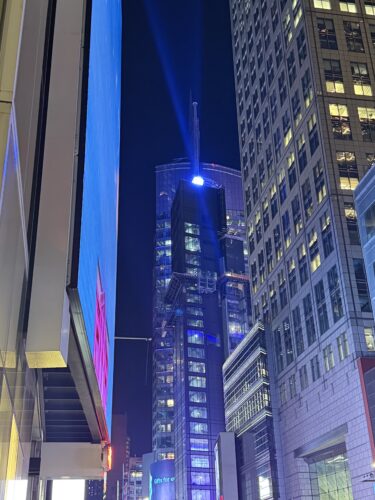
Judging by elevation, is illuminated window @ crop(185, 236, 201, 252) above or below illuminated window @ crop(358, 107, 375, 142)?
above

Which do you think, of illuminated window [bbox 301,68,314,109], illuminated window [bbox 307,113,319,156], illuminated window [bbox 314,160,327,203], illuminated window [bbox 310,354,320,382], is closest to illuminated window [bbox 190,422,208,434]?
illuminated window [bbox 310,354,320,382]

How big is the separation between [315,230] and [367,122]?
54.2 ft

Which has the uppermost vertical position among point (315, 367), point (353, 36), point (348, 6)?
point (348, 6)

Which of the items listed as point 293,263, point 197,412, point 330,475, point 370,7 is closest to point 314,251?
point 293,263

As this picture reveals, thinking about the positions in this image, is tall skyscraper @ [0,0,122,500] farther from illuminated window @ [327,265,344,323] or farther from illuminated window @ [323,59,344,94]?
illuminated window @ [323,59,344,94]

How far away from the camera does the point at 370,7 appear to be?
86.4 m

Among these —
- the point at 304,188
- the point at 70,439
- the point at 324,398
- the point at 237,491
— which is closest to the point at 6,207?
the point at 70,439

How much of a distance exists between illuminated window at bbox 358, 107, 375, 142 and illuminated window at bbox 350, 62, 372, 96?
3.03 metres

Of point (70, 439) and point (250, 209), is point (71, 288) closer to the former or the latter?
point (70, 439)

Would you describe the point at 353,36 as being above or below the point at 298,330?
above

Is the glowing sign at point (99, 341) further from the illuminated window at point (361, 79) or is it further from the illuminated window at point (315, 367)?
the illuminated window at point (361, 79)

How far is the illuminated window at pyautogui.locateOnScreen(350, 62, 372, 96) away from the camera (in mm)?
79938

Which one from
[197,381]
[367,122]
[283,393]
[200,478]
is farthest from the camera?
[197,381]

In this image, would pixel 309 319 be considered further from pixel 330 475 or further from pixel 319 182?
pixel 330 475
